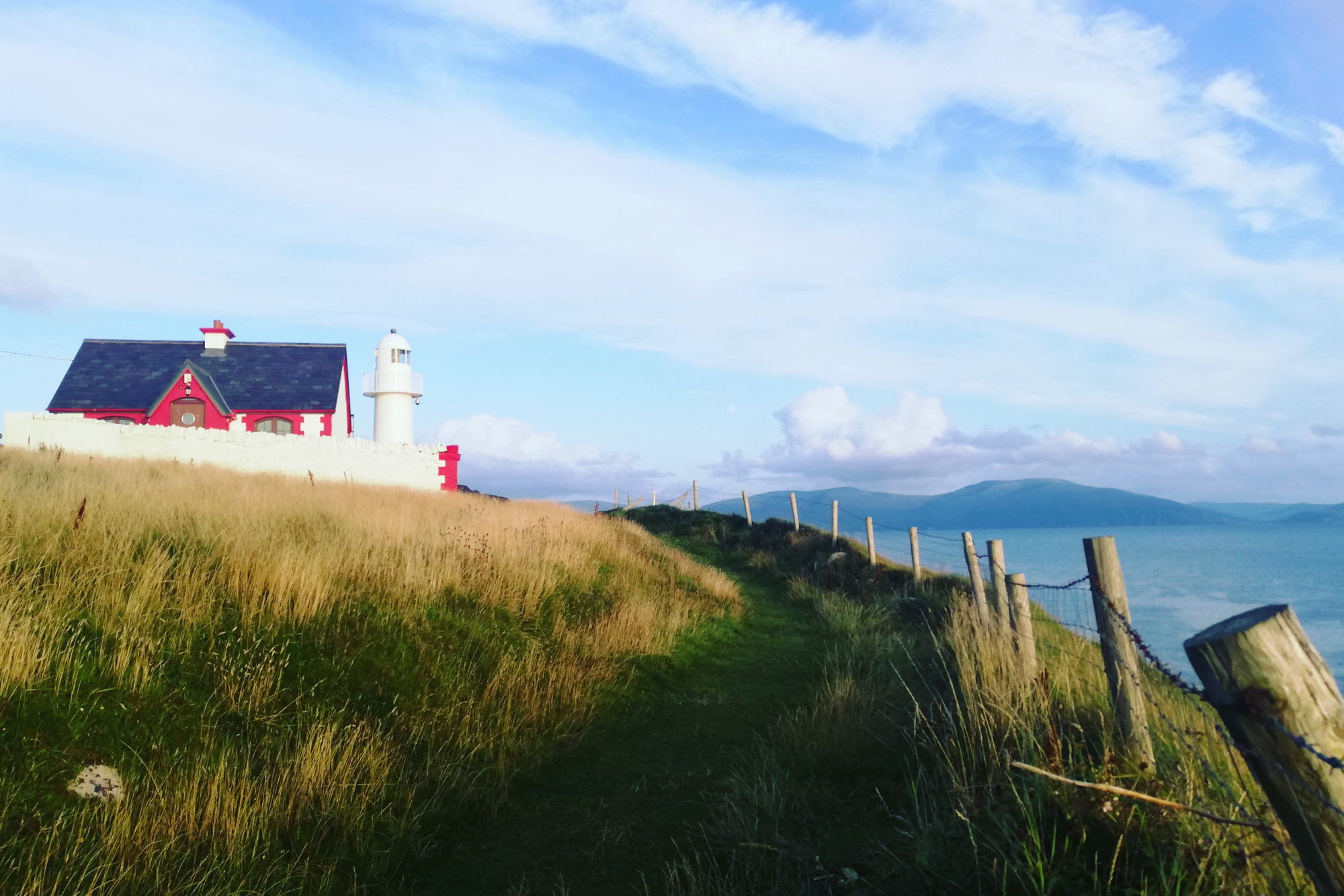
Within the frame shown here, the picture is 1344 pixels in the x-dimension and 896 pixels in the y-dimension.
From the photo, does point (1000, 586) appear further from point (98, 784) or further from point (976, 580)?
point (98, 784)

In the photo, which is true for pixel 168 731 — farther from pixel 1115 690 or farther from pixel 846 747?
pixel 1115 690

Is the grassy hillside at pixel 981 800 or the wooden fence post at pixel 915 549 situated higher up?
Answer: the wooden fence post at pixel 915 549

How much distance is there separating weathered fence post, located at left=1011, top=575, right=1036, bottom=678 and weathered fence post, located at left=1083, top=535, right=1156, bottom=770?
4.27ft

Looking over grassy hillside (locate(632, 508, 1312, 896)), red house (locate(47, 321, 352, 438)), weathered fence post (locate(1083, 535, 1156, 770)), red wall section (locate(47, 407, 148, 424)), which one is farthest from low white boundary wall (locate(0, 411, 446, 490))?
weathered fence post (locate(1083, 535, 1156, 770))

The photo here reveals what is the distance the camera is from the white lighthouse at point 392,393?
34812 mm

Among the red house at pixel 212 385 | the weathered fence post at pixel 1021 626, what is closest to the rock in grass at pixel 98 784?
the weathered fence post at pixel 1021 626

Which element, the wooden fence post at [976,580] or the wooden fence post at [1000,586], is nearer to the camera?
the wooden fence post at [1000,586]

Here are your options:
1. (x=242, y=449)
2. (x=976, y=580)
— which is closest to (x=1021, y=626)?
(x=976, y=580)

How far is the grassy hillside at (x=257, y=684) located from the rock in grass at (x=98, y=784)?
0.15 feet

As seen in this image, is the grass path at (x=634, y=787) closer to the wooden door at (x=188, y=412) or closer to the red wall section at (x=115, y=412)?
the wooden door at (x=188, y=412)

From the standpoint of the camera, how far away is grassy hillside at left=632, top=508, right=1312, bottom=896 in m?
3.13

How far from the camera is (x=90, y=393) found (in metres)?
31.3

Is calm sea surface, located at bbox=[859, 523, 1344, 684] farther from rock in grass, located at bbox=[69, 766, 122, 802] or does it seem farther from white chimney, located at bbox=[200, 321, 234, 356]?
white chimney, located at bbox=[200, 321, 234, 356]

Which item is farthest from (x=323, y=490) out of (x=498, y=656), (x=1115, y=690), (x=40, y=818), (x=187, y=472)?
(x=1115, y=690)
